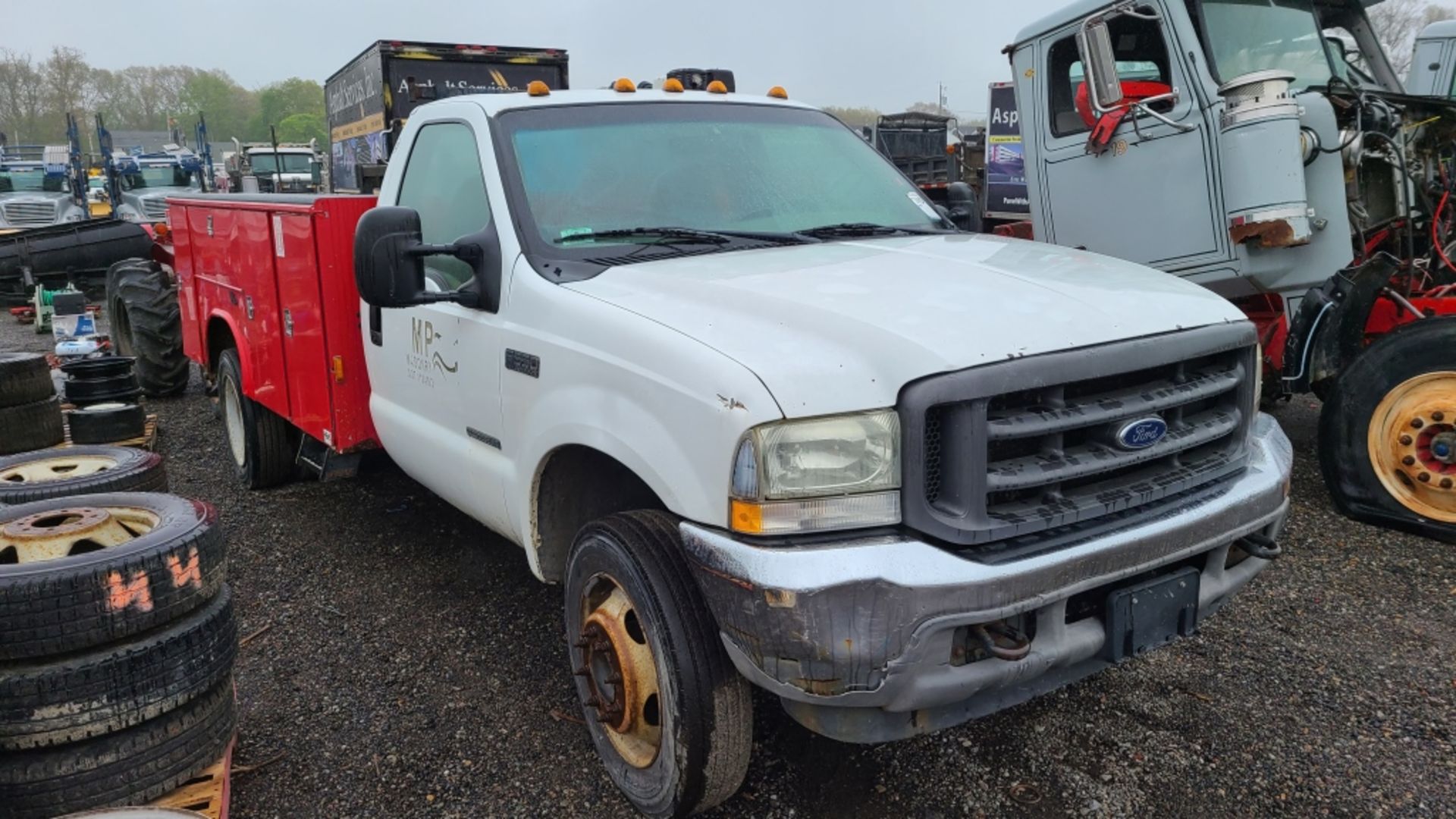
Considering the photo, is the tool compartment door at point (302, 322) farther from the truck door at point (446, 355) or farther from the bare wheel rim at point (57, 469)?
the bare wheel rim at point (57, 469)

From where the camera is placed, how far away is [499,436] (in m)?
3.27

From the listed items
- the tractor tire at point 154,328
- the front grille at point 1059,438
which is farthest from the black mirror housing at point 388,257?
the tractor tire at point 154,328

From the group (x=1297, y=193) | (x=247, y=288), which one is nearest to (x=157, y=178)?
(x=247, y=288)

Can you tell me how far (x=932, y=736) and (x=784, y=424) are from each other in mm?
1523

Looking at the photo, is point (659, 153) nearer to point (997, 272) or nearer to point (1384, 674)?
point (997, 272)

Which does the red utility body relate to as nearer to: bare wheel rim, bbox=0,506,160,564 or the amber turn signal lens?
bare wheel rim, bbox=0,506,160,564

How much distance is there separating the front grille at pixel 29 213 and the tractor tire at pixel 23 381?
64.6ft

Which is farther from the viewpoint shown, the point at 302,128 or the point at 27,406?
the point at 302,128

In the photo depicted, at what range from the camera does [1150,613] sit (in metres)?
2.51

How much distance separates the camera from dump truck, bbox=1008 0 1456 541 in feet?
15.4

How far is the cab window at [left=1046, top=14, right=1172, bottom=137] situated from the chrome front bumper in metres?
3.80

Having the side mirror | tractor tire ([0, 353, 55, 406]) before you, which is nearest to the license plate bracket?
the side mirror

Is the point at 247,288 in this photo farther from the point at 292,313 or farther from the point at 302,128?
the point at 302,128

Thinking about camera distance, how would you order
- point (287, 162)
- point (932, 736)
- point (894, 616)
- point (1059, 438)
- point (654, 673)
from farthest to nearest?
point (287, 162) < point (932, 736) < point (654, 673) < point (1059, 438) < point (894, 616)
